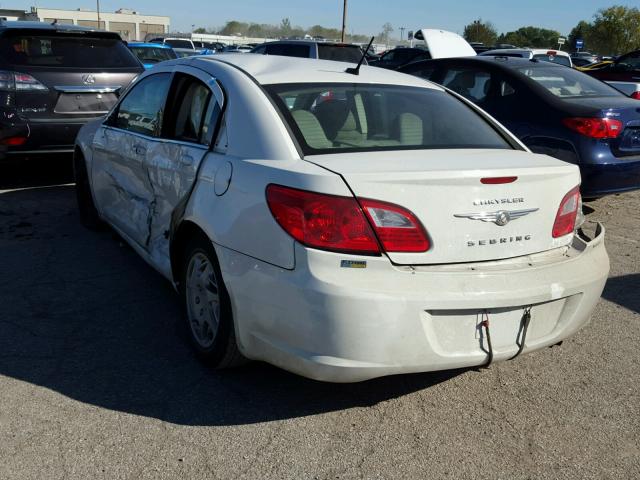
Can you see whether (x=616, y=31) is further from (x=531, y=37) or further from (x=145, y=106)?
(x=145, y=106)

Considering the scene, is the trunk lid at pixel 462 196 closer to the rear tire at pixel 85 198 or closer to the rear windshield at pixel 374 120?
the rear windshield at pixel 374 120

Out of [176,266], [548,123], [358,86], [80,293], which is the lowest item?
[80,293]

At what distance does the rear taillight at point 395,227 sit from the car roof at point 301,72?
1.17 m

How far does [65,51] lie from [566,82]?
539 centimetres

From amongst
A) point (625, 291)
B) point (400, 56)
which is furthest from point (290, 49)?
point (625, 291)

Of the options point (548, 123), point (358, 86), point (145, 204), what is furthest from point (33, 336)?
point (548, 123)

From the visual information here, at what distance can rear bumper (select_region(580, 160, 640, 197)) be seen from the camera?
6258 mm

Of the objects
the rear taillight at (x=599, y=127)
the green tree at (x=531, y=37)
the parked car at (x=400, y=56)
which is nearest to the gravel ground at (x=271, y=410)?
the rear taillight at (x=599, y=127)

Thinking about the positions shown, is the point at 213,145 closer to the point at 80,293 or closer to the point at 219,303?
the point at 219,303

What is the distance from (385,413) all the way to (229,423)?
728mm

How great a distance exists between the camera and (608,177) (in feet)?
20.7

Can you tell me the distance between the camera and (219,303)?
3.33m

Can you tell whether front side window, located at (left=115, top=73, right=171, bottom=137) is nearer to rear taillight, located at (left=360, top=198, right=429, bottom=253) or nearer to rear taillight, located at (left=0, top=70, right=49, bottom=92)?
rear taillight, located at (left=360, top=198, right=429, bottom=253)

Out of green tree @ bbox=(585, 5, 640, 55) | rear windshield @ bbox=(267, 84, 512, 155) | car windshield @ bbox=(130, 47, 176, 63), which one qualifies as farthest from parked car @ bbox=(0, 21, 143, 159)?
green tree @ bbox=(585, 5, 640, 55)
